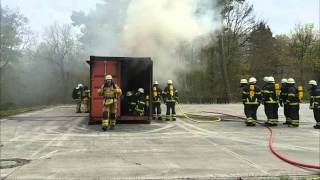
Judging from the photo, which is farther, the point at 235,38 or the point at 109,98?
the point at 235,38

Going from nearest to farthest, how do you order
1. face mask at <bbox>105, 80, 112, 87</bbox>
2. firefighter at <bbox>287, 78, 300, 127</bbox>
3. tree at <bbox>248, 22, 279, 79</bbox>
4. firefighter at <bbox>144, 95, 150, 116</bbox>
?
face mask at <bbox>105, 80, 112, 87</bbox>
firefighter at <bbox>287, 78, 300, 127</bbox>
firefighter at <bbox>144, 95, 150, 116</bbox>
tree at <bbox>248, 22, 279, 79</bbox>

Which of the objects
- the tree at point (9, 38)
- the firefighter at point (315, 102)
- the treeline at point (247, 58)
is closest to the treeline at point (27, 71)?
the tree at point (9, 38)

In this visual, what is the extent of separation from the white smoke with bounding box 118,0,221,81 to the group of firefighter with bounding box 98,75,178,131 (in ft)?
5.55

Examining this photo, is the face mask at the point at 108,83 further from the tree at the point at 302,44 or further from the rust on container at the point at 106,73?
the tree at the point at 302,44

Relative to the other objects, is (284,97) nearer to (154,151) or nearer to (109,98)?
(109,98)

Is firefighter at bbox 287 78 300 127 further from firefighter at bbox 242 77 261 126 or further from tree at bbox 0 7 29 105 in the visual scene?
tree at bbox 0 7 29 105

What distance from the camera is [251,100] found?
15.3 metres

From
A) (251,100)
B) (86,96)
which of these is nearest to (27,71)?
(86,96)

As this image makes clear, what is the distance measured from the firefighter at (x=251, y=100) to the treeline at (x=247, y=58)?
60.2ft

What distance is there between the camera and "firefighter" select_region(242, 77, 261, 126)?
15.3m

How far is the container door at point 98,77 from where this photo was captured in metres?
15.8

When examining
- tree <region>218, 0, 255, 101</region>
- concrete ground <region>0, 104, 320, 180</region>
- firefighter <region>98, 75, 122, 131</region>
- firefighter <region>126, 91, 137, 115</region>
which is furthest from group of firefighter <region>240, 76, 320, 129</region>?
tree <region>218, 0, 255, 101</region>

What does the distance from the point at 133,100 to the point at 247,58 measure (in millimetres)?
34783

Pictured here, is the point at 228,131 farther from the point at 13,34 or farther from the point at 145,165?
the point at 13,34
